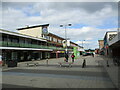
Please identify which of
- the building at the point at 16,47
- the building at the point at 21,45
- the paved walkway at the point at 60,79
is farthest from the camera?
the building at the point at 21,45

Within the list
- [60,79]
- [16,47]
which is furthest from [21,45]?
[60,79]

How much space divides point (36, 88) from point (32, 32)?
4364cm

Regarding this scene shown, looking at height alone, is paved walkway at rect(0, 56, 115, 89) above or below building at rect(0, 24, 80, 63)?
below

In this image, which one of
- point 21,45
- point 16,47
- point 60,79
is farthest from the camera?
point 21,45

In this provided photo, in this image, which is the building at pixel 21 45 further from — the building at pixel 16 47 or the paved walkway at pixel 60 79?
the paved walkway at pixel 60 79

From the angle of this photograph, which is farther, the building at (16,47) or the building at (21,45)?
the building at (21,45)

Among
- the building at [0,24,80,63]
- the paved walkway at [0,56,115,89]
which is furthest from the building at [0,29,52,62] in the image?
the paved walkway at [0,56,115,89]

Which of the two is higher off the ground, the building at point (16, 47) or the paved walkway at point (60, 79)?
the building at point (16, 47)

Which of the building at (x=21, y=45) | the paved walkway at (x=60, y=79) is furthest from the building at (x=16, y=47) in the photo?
the paved walkway at (x=60, y=79)

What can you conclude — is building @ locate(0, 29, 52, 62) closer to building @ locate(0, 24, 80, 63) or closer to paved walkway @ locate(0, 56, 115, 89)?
building @ locate(0, 24, 80, 63)

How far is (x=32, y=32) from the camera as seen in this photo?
48.8 m

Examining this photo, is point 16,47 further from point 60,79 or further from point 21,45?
point 60,79

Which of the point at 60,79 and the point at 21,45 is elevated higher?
the point at 21,45

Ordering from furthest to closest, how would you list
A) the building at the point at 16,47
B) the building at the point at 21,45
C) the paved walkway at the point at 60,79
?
1. the building at the point at 21,45
2. the building at the point at 16,47
3. the paved walkway at the point at 60,79
